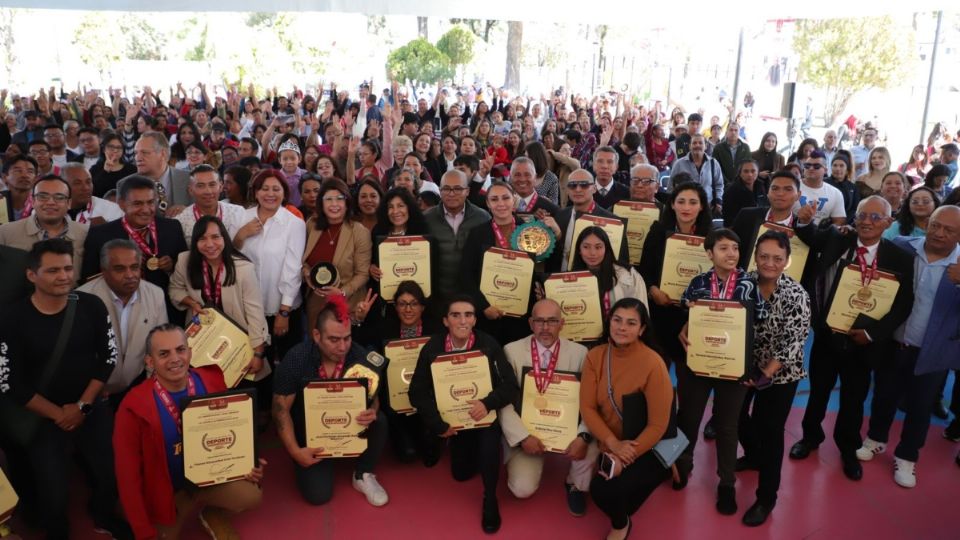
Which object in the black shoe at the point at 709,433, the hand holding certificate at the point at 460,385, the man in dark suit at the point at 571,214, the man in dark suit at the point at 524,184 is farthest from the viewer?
the man in dark suit at the point at 524,184

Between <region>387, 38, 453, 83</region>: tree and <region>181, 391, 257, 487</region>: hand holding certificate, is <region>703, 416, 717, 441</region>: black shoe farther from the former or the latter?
<region>387, 38, 453, 83</region>: tree

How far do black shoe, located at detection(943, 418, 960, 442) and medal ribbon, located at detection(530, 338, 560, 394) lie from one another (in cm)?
318

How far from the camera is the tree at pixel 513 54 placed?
99.3 feet

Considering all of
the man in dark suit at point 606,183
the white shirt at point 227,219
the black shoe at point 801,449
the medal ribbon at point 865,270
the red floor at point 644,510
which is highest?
the man in dark suit at point 606,183

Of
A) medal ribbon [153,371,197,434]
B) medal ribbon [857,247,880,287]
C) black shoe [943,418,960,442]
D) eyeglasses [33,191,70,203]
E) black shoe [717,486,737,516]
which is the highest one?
eyeglasses [33,191,70,203]

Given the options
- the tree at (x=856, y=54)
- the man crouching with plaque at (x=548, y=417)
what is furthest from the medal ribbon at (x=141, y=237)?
the tree at (x=856, y=54)

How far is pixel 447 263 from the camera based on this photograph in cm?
506

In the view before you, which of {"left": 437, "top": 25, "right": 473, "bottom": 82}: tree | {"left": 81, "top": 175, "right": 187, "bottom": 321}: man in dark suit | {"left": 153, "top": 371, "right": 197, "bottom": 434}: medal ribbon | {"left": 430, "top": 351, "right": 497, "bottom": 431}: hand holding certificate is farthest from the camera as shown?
{"left": 437, "top": 25, "right": 473, "bottom": 82}: tree

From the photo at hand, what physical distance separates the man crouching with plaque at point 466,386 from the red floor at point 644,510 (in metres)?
0.31

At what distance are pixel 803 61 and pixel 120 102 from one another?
19.0 meters

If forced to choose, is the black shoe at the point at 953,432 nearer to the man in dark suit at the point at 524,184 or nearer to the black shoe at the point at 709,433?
the black shoe at the point at 709,433

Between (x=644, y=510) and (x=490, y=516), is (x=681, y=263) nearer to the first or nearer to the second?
(x=644, y=510)

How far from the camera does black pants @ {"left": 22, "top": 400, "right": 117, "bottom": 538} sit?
3529 millimetres

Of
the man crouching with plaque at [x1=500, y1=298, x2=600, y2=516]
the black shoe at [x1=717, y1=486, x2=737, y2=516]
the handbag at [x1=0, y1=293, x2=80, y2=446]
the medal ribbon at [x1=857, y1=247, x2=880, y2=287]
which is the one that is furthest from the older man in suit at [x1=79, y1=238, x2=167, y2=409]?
the medal ribbon at [x1=857, y1=247, x2=880, y2=287]
